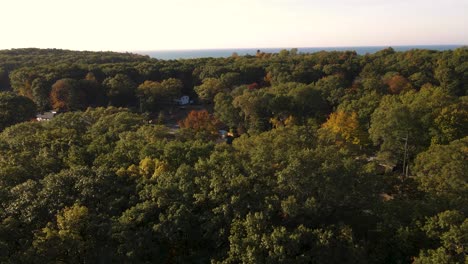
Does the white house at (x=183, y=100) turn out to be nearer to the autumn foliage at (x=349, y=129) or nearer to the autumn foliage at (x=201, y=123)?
the autumn foliage at (x=201, y=123)

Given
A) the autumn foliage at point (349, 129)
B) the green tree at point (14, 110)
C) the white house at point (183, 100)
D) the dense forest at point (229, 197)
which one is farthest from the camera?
the white house at point (183, 100)

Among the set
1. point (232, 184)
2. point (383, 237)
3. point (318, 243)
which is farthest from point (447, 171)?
point (232, 184)

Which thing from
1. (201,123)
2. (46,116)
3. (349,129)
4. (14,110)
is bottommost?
(46,116)

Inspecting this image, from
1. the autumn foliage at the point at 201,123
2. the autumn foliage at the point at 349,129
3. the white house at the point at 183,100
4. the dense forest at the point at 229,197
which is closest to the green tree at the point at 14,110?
the dense forest at the point at 229,197

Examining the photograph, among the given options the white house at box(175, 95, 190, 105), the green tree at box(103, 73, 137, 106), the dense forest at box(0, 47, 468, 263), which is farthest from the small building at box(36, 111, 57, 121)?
the dense forest at box(0, 47, 468, 263)

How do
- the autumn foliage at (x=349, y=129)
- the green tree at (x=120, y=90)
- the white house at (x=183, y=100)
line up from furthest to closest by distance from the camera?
the white house at (x=183, y=100) < the green tree at (x=120, y=90) < the autumn foliage at (x=349, y=129)

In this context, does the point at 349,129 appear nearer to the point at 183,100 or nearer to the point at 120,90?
the point at 183,100

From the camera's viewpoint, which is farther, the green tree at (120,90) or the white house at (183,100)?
the white house at (183,100)

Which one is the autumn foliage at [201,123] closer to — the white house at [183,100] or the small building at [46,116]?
the small building at [46,116]

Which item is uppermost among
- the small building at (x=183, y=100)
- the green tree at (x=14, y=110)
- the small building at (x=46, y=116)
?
the green tree at (x=14, y=110)

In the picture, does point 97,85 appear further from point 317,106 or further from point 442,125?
point 442,125

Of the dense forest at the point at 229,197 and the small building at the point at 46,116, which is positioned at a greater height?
the dense forest at the point at 229,197

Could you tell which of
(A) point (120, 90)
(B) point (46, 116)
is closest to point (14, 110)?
(B) point (46, 116)
